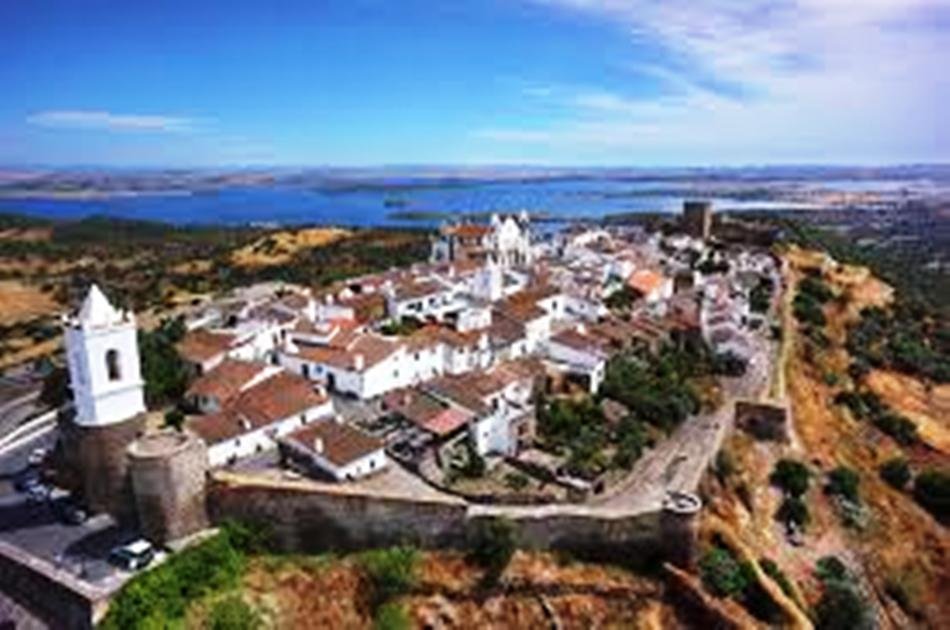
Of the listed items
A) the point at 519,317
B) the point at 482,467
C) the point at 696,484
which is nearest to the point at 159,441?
the point at 482,467

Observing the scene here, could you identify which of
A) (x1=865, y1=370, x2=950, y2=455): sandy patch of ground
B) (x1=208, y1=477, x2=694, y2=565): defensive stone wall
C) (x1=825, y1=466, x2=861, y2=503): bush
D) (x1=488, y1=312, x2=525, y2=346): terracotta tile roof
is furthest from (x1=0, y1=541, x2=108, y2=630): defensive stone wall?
(x1=865, y1=370, x2=950, y2=455): sandy patch of ground

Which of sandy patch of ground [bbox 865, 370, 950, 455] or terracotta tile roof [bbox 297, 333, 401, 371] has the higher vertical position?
terracotta tile roof [bbox 297, 333, 401, 371]

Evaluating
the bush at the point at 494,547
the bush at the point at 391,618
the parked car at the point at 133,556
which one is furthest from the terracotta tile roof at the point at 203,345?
the bush at the point at 494,547

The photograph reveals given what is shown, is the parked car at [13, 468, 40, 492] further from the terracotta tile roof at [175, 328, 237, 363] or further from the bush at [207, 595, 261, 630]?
the bush at [207, 595, 261, 630]

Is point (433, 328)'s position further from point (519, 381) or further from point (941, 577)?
point (941, 577)

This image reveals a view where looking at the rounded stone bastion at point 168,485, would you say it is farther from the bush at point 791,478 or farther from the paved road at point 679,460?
the bush at point 791,478

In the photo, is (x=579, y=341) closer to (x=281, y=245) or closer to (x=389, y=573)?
(x=389, y=573)
